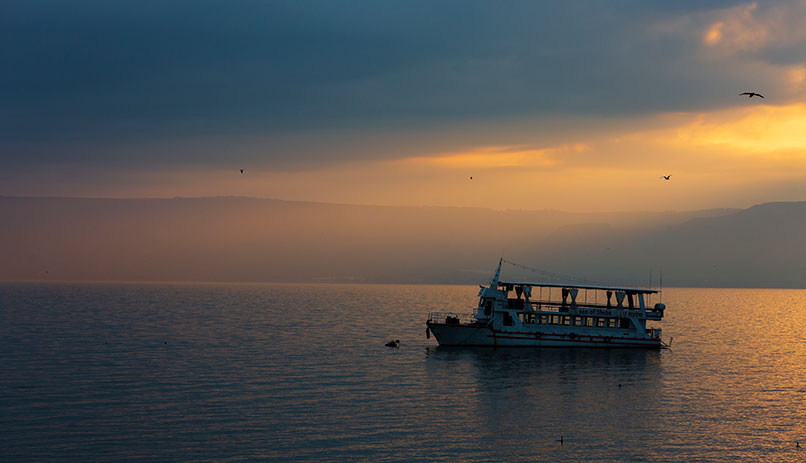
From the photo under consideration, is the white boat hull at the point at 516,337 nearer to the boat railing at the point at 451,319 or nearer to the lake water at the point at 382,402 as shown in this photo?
the lake water at the point at 382,402

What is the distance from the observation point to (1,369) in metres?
78.8

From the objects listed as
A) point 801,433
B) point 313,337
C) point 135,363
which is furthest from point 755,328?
point 135,363

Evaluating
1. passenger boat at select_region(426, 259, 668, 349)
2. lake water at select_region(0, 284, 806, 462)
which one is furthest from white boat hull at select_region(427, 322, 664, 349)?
lake water at select_region(0, 284, 806, 462)

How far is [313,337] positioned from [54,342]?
39967mm

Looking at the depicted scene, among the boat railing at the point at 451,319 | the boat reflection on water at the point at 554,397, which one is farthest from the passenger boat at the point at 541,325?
the boat reflection on water at the point at 554,397

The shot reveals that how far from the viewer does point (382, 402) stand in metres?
61.9

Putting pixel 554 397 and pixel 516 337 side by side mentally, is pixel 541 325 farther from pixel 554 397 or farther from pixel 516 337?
pixel 554 397

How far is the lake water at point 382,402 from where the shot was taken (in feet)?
157

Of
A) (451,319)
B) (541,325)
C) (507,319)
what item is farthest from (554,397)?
(451,319)

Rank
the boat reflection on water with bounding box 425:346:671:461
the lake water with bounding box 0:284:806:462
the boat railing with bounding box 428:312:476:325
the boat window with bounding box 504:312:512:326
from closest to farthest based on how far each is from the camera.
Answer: the lake water with bounding box 0:284:806:462 < the boat reflection on water with bounding box 425:346:671:461 < the boat window with bounding box 504:312:512:326 < the boat railing with bounding box 428:312:476:325

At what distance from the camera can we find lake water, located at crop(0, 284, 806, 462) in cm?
4784

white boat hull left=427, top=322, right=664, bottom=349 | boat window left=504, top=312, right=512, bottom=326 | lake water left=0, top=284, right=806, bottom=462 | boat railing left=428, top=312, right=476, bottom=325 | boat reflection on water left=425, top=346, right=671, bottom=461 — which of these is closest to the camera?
lake water left=0, top=284, right=806, bottom=462

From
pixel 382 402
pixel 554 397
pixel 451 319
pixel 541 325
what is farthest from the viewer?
pixel 451 319

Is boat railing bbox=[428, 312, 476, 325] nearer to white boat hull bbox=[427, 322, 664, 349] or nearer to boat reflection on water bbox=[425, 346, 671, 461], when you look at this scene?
white boat hull bbox=[427, 322, 664, 349]
